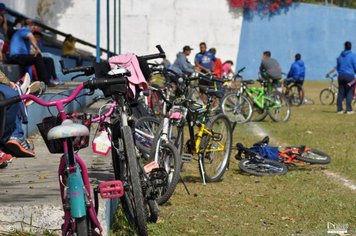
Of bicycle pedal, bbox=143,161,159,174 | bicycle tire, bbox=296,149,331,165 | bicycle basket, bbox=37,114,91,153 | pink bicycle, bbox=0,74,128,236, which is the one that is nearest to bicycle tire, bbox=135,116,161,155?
bicycle pedal, bbox=143,161,159,174

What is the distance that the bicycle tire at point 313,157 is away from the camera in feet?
30.0

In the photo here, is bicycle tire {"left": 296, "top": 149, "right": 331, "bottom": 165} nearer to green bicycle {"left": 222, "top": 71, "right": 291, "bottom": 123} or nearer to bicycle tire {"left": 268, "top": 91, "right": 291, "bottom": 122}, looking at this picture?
green bicycle {"left": 222, "top": 71, "right": 291, "bottom": 123}

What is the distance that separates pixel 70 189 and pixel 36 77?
916 cm

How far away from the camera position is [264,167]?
898 cm

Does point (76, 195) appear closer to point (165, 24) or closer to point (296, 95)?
point (296, 95)

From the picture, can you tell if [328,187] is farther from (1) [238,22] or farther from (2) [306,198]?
(1) [238,22]

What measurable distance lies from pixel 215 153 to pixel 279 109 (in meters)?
8.43

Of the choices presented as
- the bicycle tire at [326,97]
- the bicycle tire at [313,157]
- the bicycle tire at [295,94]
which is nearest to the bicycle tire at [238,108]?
the bicycle tire at [313,157]

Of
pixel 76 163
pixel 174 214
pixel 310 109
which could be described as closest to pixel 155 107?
pixel 174 214

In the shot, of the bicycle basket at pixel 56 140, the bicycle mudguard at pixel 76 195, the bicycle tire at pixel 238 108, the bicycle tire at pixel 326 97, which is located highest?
the bicycle basket at pixel 56 140

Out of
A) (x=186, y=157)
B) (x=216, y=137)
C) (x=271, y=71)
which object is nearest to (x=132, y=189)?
(x=186, y=157)

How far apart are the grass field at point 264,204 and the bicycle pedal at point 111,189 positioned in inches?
41.2

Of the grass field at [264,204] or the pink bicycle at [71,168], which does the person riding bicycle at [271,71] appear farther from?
the pink bicycle at [71,168]

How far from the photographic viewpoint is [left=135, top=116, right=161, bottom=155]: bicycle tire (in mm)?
7816
